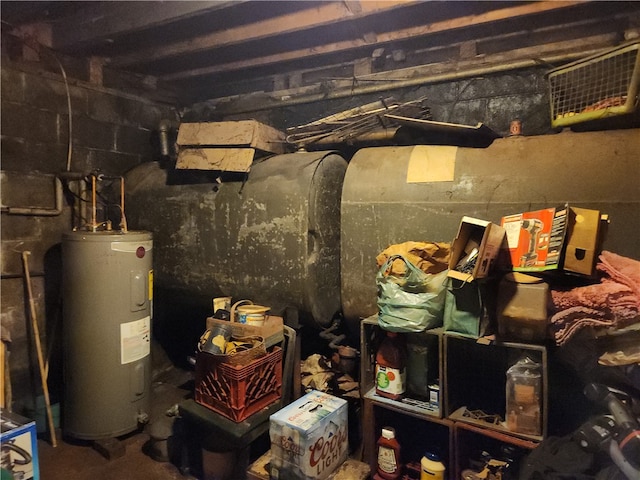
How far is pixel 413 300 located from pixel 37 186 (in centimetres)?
265

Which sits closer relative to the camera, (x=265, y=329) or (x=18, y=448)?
(x=18, y=448)

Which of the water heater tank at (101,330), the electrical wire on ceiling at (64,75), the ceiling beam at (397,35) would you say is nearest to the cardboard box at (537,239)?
the ceiling beam at (397,35)

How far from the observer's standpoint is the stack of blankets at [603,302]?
4.93 feet

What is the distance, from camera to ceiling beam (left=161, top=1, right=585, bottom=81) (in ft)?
7.29

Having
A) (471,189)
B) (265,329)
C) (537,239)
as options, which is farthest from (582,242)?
(265,329)

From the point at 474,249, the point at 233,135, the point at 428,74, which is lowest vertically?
the point at 474,249

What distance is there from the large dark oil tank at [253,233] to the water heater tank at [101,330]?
1.42ft

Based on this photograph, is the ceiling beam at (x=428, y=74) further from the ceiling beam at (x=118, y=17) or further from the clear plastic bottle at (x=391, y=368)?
the clear plastic bottle at (x=391, y=368)

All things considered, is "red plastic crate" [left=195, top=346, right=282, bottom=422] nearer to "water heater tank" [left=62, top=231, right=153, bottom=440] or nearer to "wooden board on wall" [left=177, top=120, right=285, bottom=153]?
"water heater tank" [left=62, top=231, right=153, bottom=440]

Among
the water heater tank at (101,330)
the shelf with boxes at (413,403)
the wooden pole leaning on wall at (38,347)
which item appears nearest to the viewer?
the shelf with boxes at (413,403)

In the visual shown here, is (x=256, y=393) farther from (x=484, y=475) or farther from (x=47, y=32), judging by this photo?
(x=47, y=32)

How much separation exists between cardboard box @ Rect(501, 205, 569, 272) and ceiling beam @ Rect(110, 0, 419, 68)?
4.14ft

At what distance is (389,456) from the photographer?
194 centimetres

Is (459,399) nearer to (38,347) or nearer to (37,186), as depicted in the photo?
(38,347)
